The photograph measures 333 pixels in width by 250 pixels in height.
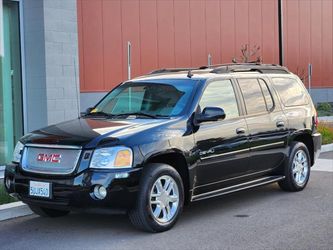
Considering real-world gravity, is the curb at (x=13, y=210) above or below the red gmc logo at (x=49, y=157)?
below

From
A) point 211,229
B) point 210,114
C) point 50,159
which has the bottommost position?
point 211,229

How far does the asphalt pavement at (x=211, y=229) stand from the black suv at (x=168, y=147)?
265 millimetres

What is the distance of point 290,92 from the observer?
879cm

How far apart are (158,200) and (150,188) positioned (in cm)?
22

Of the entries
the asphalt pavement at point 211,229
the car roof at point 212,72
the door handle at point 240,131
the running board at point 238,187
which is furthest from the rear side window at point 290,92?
the asphalt pavement at point 211,229

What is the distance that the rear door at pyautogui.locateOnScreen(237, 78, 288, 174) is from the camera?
7.70m

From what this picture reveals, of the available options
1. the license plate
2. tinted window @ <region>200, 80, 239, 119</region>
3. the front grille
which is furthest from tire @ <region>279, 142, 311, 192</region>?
the license plate

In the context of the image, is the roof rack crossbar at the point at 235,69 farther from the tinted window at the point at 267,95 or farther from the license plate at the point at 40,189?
the license plate at the point at 40,189

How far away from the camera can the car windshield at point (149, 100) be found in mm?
7016

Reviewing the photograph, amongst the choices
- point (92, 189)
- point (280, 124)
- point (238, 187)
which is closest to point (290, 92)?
point (280, 124)

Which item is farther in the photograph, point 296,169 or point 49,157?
point 296,169

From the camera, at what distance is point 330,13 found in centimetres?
2402

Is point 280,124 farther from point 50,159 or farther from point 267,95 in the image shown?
point 50,159

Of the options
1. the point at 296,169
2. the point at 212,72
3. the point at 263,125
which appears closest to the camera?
the point at 212,72
